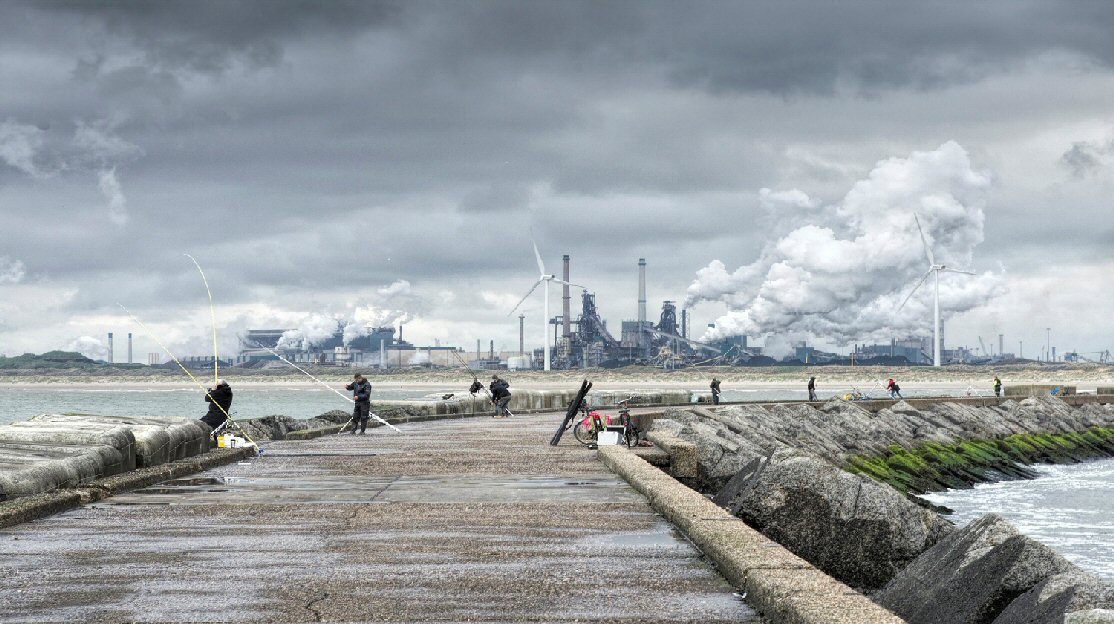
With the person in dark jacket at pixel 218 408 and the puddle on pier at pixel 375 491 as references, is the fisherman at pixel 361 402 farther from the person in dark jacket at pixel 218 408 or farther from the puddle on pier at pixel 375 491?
the puddle on pier at pixel 375 491

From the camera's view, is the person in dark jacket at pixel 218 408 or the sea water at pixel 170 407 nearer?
the person in dark jacket at pixel 218 408

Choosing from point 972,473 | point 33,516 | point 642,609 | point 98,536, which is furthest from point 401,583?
point 972,473

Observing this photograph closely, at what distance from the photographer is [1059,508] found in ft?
113

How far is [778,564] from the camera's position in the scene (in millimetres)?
9375

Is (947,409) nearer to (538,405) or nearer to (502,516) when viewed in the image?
(538,405)

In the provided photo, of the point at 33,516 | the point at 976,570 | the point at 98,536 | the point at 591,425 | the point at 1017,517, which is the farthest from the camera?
the point at 1017,517

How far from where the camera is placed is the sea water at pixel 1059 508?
89.2 feet

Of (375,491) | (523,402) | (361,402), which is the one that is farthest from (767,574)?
(523,402)

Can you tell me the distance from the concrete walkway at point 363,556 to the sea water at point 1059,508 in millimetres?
12057

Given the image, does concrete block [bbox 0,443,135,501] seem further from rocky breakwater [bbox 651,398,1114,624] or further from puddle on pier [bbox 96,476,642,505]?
rocky breakwater [bbox 651,398,1114,624]

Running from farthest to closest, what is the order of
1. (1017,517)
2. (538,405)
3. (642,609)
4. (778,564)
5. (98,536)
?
(538,405) → (1017,517) → (98,536) → (778,564) → (642,609)

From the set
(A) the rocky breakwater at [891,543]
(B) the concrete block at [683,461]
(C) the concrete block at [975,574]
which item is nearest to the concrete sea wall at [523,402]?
(A) the rocky breakwater at [891,543]

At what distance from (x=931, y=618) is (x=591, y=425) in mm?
17762

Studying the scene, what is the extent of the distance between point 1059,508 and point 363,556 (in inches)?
→ 1099
